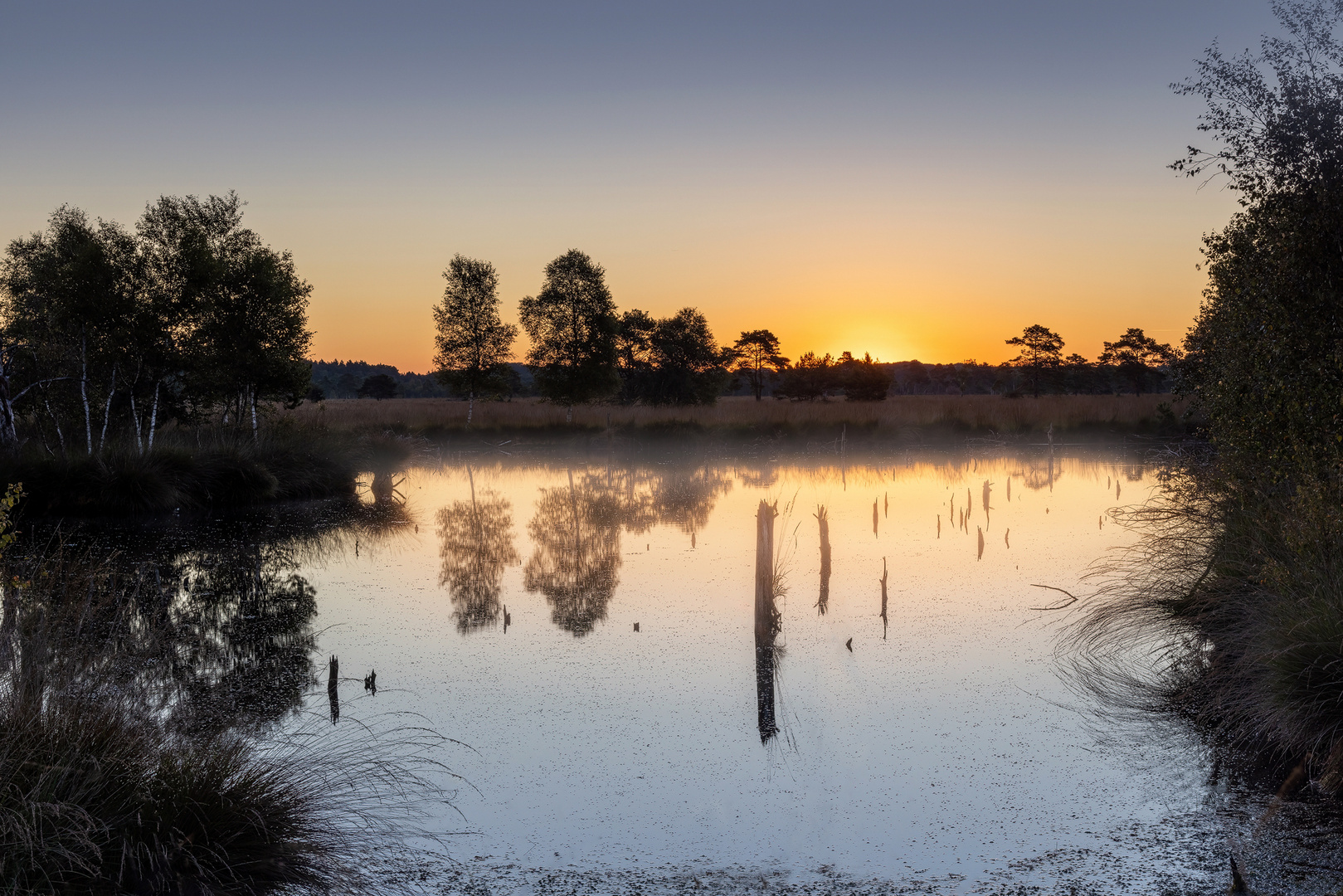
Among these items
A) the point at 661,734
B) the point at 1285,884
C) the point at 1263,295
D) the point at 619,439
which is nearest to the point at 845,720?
the point at 661,734

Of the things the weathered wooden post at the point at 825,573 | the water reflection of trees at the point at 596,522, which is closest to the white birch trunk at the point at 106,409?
the water reflection of trees at the point at 596,522

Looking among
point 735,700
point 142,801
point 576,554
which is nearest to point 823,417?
point 576,554

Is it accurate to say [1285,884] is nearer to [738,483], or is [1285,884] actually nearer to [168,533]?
[168,533]

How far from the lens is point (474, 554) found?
13828 millimetres

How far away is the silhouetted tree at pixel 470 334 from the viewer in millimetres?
43000

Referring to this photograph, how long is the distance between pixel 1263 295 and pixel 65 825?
7823mm

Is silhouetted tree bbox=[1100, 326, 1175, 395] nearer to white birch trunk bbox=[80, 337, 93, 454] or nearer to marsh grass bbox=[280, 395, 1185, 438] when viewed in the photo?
marsh grass bbox=[280, 395, 1185, 438]

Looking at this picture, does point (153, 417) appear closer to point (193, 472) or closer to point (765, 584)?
point (193, 472)

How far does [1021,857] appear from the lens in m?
4.73

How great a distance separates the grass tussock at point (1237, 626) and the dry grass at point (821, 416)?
27.7m

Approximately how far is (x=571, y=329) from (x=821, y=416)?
483 inches

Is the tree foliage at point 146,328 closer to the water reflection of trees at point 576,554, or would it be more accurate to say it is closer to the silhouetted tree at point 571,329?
the water reflection of trees at point 576,554

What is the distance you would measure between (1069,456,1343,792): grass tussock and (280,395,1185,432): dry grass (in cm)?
2768

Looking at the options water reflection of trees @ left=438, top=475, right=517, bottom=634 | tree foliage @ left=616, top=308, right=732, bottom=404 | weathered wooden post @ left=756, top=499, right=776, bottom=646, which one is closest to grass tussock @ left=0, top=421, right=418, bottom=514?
water reflection of trees @ left=438, top=475, right=517, bottom=634
